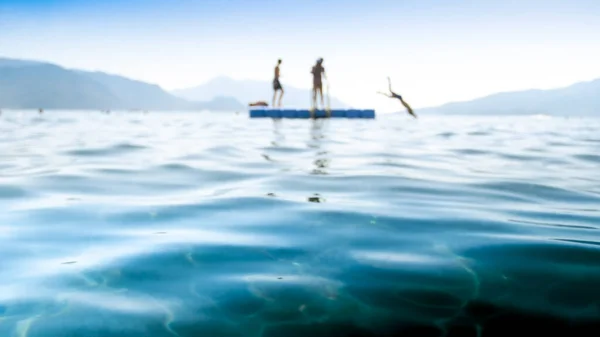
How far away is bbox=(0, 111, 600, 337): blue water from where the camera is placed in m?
1.75

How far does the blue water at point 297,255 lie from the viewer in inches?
68.7

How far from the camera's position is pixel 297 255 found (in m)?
2.40

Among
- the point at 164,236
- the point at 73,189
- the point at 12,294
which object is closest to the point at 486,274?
the point at 164,236

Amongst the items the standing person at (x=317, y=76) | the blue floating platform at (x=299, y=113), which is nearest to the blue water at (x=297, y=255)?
the standing person at (x=317, y=76)

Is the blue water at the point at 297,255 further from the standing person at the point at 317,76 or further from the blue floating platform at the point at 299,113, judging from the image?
the blue floating platform at the point at 299,113

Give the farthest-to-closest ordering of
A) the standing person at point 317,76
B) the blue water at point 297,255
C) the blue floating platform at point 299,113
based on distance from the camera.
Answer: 1. the blue floating platform at point 299,113
2. the standing person at point 317,76
3. the blue water at point 297,255

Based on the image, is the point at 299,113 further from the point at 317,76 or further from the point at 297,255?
the point at 297,255

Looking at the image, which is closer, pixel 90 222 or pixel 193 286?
pixel 193 286

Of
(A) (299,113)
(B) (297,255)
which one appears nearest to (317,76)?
(A) (299,113)

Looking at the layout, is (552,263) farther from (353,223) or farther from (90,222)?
(90,222)

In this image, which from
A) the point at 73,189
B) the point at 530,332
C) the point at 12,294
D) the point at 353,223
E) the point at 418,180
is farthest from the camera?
the point at 418,180

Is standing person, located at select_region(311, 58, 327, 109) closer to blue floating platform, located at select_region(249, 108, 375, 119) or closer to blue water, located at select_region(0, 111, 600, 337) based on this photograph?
blue floating platform, located at select_region(249, 108, 375, 119)

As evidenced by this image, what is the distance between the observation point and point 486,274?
7.07 ft

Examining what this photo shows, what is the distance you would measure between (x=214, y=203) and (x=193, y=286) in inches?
67.6
